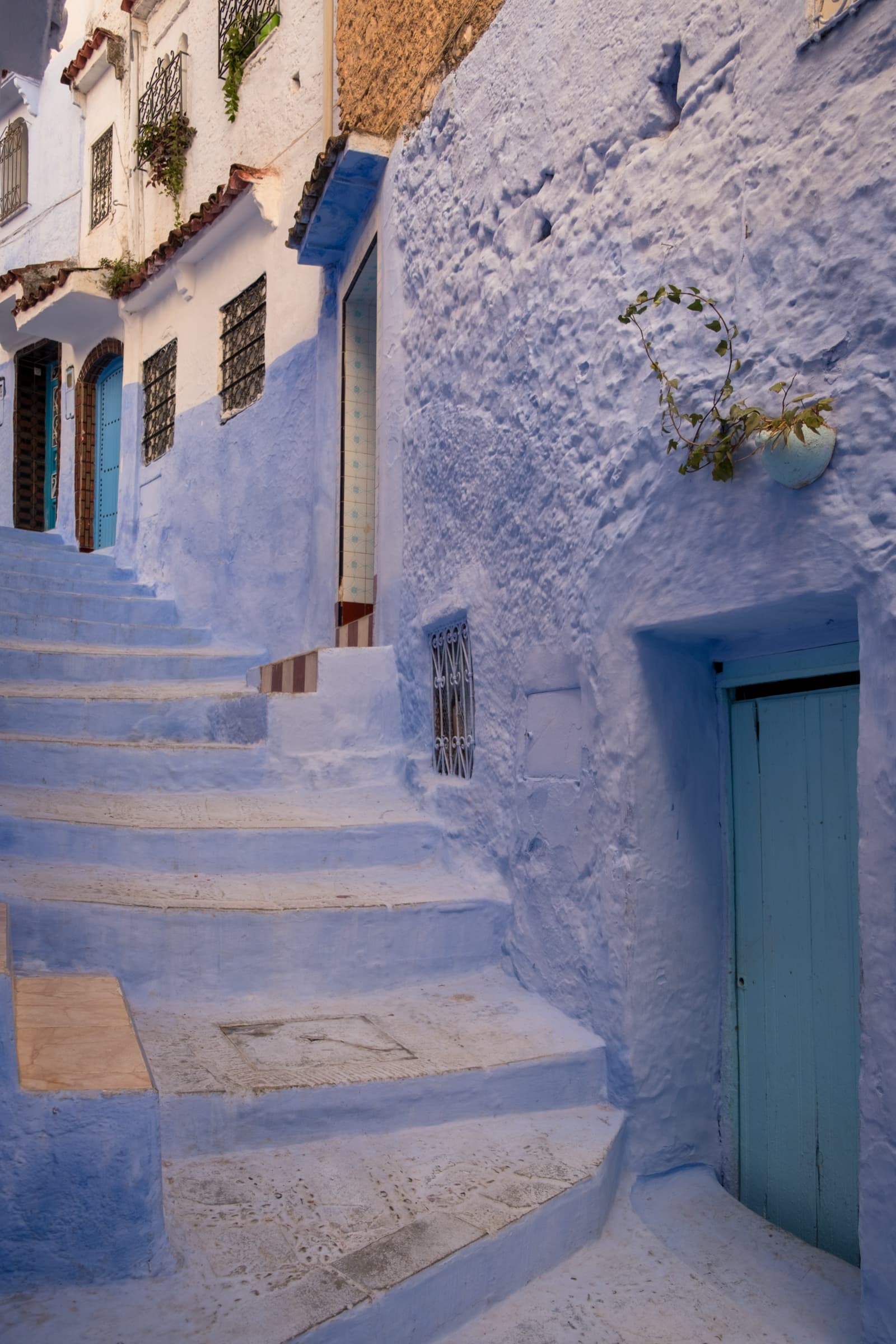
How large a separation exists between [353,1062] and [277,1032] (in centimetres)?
35

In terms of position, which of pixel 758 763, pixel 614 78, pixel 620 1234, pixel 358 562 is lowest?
pixel 620 1234

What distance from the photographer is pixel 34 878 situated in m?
3.83

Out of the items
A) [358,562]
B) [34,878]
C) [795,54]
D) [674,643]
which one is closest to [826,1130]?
[674,643]

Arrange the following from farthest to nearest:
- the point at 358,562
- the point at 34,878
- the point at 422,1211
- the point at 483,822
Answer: the point at 358,562 < the point at 483,822 < the point at 34,878 < the point at 422,1211

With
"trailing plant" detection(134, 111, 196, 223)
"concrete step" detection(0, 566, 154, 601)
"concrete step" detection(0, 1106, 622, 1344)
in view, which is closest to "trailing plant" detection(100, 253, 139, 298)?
"trailing plant" detection(134, 111, 196, 223)

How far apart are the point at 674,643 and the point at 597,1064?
54.1 inches

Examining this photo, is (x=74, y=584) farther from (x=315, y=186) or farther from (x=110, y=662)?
(x=315, y=186)

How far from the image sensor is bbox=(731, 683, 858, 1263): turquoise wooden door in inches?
119

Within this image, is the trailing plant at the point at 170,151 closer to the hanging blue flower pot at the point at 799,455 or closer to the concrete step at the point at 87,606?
the concrete step at the point at 87,606

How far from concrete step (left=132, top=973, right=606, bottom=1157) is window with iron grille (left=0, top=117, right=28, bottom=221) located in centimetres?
Answer: 1277

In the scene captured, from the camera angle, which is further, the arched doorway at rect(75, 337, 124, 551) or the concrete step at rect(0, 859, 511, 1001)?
the arched doorway at rect(75, 337, 124, 551)

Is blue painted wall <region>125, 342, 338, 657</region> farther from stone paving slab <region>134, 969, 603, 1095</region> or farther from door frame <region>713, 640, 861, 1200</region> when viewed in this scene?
door frame <region>713, 640, 861, 1200</region>

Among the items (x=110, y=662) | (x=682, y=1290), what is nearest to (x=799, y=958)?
(x=682, y=1290)

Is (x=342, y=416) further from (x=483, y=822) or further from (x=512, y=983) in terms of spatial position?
(x=512, y=983)
